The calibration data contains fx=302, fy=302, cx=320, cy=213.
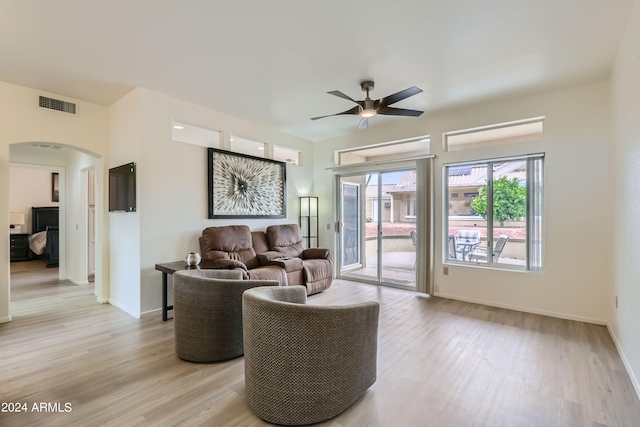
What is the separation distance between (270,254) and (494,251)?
11.0ft

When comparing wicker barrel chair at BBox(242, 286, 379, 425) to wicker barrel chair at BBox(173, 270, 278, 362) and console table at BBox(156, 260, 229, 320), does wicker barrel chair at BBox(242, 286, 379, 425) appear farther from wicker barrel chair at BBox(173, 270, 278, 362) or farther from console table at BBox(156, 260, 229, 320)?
console table at BBox(156, 260, 229, 320)

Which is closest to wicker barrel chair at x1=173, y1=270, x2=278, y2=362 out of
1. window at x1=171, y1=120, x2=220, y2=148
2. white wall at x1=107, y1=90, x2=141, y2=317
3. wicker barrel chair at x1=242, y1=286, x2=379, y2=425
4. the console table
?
wicker barrel chair at x1=242, y1=286, x2=379, y2=425

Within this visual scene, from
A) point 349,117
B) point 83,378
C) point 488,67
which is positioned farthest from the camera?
point 349,117

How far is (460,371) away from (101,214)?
191 inches

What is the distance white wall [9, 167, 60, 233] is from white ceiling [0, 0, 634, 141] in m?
6.51

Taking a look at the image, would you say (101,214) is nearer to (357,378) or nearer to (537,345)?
(357,378)

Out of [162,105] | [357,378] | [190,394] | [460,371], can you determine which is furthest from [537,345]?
[162,105]

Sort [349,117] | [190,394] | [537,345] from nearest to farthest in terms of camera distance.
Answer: [190,394]
[537,345]
[349,117]

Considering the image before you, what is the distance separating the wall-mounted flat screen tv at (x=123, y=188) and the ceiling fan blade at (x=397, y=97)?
3046mm

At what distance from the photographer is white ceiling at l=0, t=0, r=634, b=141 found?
2291 mm

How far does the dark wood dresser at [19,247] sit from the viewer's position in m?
7.82

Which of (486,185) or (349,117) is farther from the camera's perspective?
(349,117)

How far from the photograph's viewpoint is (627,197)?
8.48 ft

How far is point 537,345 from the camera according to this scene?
2.95 meters
